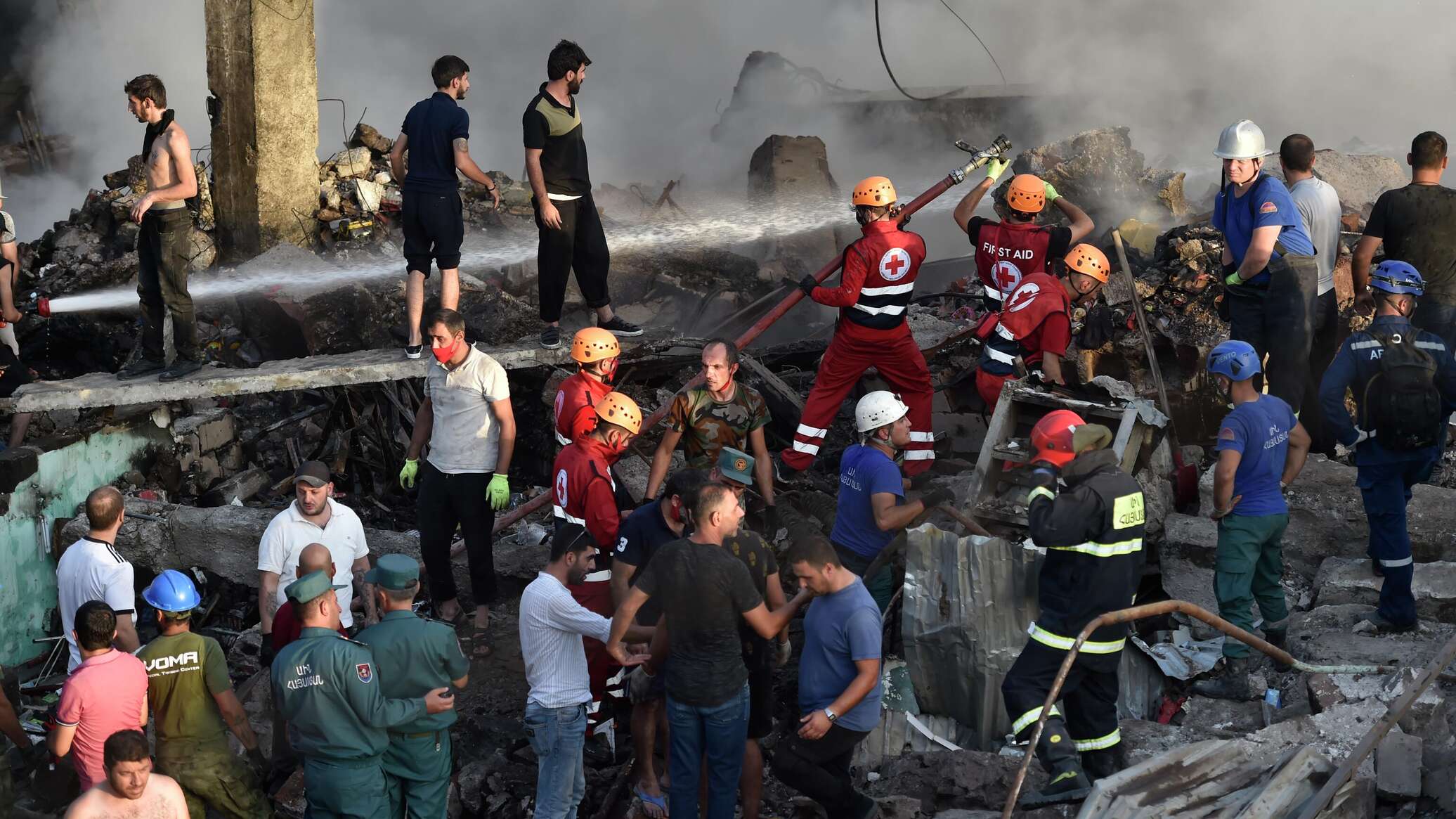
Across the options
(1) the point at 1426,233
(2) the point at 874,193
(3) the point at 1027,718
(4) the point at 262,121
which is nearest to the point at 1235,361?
(3) the point at 1027,718

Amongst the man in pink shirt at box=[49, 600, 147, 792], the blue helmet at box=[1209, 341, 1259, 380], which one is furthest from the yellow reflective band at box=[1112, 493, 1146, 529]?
the man in pink shirt at box=[49, 600, 147, 792]

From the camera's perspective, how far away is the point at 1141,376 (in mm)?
→ 8992

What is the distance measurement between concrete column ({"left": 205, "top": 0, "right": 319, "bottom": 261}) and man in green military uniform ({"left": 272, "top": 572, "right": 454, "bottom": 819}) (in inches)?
274

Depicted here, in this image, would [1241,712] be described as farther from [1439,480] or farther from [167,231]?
[167,231]

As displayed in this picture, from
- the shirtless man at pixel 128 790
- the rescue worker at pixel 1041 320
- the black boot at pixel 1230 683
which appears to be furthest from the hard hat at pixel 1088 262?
the shirtless man at pixel 128 790

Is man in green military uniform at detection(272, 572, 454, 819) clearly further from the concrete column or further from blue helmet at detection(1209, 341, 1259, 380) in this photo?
the concrete column

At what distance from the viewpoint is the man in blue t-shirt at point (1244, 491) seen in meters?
5.98

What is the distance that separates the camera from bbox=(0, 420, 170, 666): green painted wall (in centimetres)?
791

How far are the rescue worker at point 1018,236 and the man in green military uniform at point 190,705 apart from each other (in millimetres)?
4781

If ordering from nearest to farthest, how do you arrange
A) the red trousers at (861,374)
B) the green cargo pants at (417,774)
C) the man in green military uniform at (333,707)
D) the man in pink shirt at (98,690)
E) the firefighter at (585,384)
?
1. the man in green military uniform at (333,707)
2. the man in pink shirt at (98,690)
3. the green cargo pants at (417,774)
4. the firefighter at (585,384)
5. the red trousers at (861,374)

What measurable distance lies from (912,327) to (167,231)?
5.04 m

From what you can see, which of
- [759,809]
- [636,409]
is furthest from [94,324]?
[759,809]

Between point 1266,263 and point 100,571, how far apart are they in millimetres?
5991

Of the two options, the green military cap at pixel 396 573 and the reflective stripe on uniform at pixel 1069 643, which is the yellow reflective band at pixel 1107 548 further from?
the green military cap at pixel 396 573
